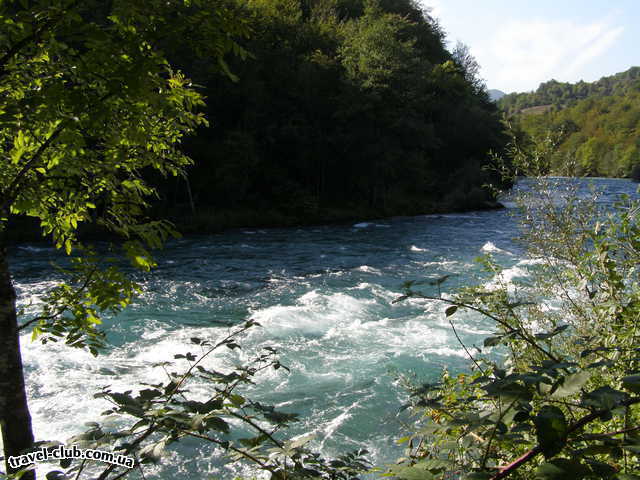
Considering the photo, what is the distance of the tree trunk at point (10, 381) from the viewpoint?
248 centimetres

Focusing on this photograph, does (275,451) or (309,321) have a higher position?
(275,451)

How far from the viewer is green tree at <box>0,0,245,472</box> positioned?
1.97m

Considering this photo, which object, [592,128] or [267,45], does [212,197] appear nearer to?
[267,45]

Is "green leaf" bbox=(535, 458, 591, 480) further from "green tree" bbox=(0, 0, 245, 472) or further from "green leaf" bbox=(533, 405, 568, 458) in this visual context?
"green tree" bbox=(0, 0, 245, 472)

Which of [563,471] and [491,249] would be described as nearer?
[563,471]

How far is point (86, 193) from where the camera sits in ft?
9.48

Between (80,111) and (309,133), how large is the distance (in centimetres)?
2814

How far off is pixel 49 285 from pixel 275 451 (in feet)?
43.4

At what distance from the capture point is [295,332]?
30.6 feet

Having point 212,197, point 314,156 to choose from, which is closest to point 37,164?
point 212,197

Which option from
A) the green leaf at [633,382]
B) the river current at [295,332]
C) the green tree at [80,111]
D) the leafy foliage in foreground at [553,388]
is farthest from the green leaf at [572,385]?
the green tree at [80,111]

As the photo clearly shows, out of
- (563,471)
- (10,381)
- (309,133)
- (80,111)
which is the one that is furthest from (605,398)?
(309,133)

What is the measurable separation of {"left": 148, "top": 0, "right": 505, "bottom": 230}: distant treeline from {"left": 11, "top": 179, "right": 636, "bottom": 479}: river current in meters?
8.90

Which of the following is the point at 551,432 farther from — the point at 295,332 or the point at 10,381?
the point at 295,332
